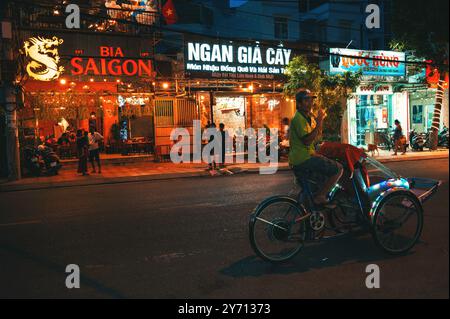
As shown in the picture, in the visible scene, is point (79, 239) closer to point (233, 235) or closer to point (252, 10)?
point (233, 235)

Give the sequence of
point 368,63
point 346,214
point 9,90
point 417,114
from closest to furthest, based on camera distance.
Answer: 1. point 346,214
2. point 9,90
3. point 368,63
4. point 417,114

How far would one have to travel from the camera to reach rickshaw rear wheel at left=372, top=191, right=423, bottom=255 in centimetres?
583

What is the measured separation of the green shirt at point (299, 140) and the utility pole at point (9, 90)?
13592mm

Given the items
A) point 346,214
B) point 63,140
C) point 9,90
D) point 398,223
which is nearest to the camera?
point 398,223

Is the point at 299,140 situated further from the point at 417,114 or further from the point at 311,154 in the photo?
the point at 417,114

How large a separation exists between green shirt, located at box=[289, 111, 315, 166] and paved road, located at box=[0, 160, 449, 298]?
1275 millimetres

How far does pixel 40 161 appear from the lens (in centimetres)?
1778

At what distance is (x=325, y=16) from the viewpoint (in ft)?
110

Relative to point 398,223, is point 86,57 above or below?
above

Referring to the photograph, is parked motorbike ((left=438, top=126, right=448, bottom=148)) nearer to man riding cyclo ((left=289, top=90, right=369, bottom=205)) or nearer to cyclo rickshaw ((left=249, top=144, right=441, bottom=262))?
cyclo rickshaw ((left=249, top=144, right=441, bottom=262))

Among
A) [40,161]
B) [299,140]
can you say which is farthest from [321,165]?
[40,161]

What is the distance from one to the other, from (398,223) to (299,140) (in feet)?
5.62

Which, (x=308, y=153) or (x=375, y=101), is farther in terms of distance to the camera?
(x=375, y=101)
